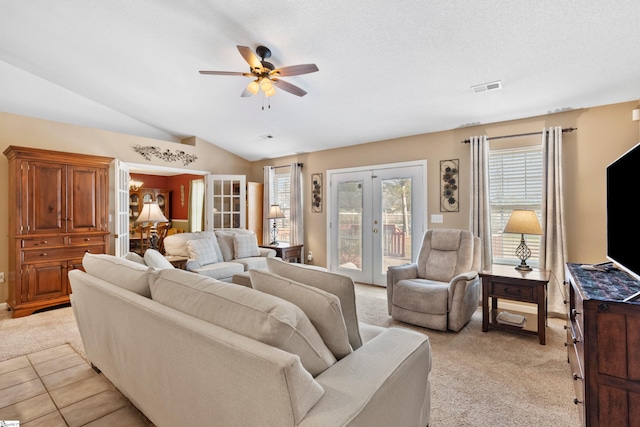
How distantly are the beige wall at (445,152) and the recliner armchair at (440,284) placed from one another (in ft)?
2.40

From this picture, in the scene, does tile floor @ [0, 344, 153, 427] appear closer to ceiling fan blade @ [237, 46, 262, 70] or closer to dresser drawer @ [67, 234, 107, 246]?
dresser drawer @ [67, 234, 107, 246]

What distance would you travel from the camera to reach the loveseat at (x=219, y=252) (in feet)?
13.9

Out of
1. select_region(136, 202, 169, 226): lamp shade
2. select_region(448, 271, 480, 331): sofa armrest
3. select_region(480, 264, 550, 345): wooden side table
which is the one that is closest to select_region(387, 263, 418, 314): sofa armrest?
select_region(448, 271, 480, 331): sofa armrest

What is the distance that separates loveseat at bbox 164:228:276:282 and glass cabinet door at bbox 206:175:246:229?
910mm

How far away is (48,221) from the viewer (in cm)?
373

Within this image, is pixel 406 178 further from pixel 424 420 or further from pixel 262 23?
pixel 424 420

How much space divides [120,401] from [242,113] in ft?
12.0

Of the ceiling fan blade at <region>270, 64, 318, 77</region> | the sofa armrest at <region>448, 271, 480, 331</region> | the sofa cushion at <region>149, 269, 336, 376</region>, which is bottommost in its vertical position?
the sofa armrest at <region>448, 271, 480, 331</region>

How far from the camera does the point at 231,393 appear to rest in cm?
100

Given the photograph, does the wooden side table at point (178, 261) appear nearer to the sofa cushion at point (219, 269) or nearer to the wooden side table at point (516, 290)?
the sofa cushion at point (219, 269)

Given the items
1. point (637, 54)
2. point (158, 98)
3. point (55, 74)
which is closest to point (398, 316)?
point (637, 54)

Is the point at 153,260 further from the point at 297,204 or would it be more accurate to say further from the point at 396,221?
the point at 396,221

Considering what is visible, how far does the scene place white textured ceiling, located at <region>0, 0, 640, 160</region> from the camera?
2.30 meters

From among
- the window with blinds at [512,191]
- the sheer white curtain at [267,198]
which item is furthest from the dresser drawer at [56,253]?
the window with blinds at [512,191]
